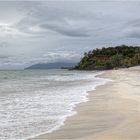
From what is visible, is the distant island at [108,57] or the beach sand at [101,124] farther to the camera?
the distant island at [108,57]

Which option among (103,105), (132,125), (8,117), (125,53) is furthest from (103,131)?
(125,53)

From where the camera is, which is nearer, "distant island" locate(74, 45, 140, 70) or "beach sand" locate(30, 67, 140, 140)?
"beach sand" locate(30, 67, 140, 140)

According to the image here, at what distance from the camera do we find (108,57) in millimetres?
180375

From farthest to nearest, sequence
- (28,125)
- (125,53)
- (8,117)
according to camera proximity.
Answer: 1. (125,53)
2. (8,117)
3. (28,125)

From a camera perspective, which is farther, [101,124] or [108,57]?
[108,57]

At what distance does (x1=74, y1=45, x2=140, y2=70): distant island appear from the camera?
15362 cm

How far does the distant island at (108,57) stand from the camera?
154m

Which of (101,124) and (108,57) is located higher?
(108,57)

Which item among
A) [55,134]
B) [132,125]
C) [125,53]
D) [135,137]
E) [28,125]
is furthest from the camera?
[125,53]

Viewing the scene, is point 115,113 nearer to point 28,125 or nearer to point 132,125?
point 132,125

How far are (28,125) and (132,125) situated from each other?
3.30 metres

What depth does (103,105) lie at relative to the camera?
50.9ft

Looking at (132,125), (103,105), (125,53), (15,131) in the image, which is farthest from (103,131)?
(125,53)

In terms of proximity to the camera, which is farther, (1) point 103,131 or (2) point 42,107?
(2) point 42,107
